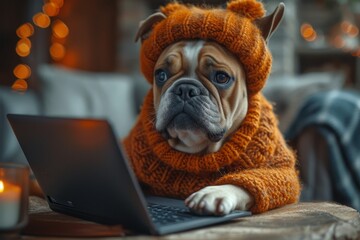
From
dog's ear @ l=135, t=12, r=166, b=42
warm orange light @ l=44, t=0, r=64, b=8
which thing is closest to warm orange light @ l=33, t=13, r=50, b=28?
warm orange light @ l=44, t=0, r=64, b=8

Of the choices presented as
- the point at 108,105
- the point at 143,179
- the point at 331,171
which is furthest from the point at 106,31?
the point at 143,179

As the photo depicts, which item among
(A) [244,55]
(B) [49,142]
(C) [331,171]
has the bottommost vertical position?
(C) [331,171]

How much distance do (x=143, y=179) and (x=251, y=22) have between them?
39 centimetres

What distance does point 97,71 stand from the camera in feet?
14.0

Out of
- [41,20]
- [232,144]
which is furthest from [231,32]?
[41,20]

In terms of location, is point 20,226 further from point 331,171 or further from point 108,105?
point 108,105

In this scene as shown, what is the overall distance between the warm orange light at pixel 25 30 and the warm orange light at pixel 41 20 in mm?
56

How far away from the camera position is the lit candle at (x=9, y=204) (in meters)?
0.74

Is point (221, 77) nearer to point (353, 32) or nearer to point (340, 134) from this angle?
point (340, 134)

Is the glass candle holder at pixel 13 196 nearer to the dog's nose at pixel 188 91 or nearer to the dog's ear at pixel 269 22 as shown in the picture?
the dog's nose at pixel 188 91

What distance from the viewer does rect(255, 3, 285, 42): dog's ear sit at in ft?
3.53

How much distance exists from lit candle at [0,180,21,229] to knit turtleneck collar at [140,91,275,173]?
1.19 feet

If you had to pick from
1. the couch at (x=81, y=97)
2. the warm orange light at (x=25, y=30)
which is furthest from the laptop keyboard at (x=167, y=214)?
the warm orange light at (x=25, y=30)

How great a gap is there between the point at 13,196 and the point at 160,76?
1.45 feet
